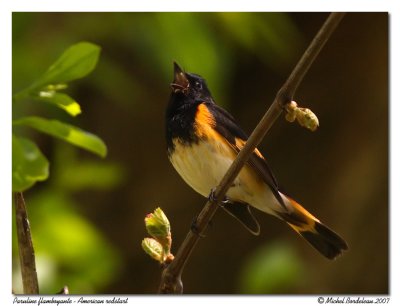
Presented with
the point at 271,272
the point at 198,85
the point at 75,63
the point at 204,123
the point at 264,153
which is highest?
the point at 75,63

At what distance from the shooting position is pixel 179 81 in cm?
337

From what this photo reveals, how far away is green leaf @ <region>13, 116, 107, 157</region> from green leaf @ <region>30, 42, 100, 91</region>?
142 mm

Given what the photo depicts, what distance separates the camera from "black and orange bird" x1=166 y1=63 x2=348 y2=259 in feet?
10.2

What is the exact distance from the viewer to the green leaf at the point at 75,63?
1904mm

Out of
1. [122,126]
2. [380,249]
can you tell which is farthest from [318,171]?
[122,126]

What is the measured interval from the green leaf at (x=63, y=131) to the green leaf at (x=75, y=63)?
14 centimetres

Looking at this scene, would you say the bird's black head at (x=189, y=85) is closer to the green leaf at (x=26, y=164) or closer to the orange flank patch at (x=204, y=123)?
the orange flank patch at (x=204, y=123)

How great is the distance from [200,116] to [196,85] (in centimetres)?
27

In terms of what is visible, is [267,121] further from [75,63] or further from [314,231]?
[314,231]

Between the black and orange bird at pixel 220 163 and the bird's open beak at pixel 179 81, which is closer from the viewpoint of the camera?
the black and orange bird at pixel 220 163

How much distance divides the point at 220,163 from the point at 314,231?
55cm

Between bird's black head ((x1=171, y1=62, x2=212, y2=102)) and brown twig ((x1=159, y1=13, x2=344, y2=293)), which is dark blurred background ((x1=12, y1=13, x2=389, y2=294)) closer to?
bird's black head ((x1=171, y1=62, x2=212, y2=102))

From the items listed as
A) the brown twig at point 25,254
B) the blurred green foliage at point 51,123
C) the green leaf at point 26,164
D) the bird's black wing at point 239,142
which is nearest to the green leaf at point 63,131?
the blurred green foliage at point 51,123

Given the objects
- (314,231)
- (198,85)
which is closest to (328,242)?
(314,231)
